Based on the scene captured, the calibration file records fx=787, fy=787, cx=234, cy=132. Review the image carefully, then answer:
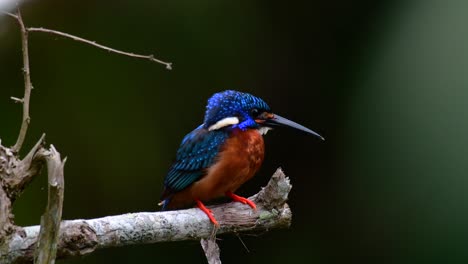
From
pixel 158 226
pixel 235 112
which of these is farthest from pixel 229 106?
pixel 158 226

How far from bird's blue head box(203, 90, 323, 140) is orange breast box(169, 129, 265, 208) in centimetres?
6

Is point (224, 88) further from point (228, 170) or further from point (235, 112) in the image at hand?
point (228, 170)

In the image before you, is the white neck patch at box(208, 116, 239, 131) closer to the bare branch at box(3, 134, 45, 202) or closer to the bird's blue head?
the bird's blue head

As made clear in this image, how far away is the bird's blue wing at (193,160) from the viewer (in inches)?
124

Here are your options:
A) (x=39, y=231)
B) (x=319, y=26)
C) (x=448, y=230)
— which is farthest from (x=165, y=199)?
(x=319, y=26)

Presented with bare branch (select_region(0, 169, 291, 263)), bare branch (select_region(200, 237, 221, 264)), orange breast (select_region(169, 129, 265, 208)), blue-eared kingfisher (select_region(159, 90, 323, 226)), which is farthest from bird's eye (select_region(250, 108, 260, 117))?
bare branch (select_region(200, 237, 221, 264))

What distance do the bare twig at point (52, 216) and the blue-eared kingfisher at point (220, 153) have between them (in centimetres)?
96

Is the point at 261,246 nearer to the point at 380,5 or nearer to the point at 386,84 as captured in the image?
the point at 386,84

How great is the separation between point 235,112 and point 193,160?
0.27 meters

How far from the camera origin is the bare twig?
210 centimetres

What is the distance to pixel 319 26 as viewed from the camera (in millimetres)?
4801

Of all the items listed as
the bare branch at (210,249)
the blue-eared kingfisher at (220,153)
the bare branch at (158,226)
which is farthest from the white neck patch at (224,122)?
the bare branch at (210,249)

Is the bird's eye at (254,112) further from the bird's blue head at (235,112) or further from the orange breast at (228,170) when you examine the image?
the orange breast at (228,170)

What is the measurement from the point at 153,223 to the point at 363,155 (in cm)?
212
